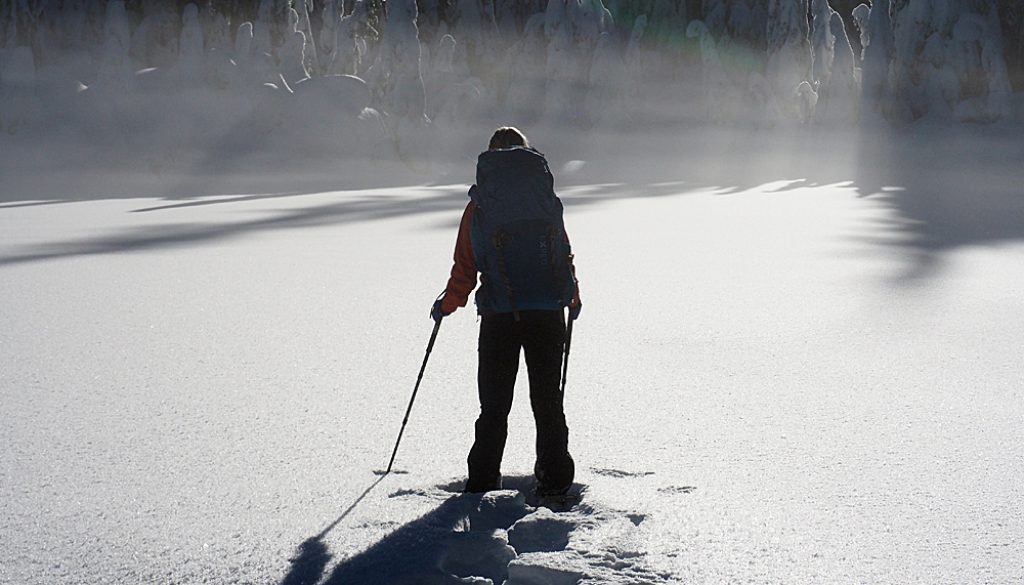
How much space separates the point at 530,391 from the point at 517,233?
1.86 feet

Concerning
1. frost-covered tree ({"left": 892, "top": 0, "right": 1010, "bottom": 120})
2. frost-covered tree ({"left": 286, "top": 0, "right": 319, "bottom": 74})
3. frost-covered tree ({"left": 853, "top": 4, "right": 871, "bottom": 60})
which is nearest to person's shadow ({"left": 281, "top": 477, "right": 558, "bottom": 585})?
frost-covered tree ({"left": 892, "top": 0, "right": 1010, "bottom": 120})

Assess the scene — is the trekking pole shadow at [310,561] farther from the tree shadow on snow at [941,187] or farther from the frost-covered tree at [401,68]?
the frost-covered tree at [401,68]

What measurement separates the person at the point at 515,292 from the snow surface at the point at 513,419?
193 millimetres

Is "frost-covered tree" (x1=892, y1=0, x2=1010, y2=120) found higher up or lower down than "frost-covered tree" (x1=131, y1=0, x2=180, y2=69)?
lower down

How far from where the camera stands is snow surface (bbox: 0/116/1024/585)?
2992 millimetres

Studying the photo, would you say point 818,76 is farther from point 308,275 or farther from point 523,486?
point 523,486

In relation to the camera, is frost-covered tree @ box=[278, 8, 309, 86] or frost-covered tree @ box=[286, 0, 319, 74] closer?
frost-covered tree @ box=[278, 8, 309, 86]

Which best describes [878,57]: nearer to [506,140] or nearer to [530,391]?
[506,140]

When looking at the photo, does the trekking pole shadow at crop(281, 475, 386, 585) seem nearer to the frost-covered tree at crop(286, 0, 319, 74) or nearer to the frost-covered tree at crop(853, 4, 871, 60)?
the frost-covered tree at crop(853, 4, 871, 60)

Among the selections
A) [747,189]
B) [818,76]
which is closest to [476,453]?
[747,189]

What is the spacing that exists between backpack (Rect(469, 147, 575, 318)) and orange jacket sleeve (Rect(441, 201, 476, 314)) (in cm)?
5

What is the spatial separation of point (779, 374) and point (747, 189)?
20.5m

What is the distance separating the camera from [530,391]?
3451 millimetres

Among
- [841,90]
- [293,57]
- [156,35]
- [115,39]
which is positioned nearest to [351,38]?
[293,57]
